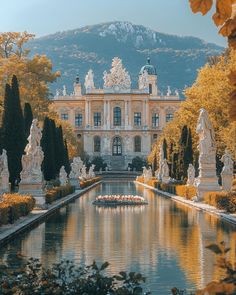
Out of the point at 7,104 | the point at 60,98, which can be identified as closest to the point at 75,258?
the point at 7,104

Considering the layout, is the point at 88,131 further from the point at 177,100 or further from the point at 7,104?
the point at 7,104

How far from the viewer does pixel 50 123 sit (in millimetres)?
42375

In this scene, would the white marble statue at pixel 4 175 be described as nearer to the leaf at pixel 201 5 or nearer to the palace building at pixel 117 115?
the leaf at pixel 201 5

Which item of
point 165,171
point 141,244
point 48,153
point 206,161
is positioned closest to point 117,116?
point 165,171

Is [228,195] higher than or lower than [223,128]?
lower

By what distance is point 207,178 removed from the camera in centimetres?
2945

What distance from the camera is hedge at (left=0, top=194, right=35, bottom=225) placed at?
17.1 m

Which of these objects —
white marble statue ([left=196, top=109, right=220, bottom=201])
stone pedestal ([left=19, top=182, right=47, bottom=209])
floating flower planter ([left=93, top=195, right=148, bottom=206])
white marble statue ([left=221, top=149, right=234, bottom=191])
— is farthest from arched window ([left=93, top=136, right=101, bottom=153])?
stone pedestal ([left=19, top=182, right=47, bottom=209])

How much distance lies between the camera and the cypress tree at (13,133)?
32094 millimetres

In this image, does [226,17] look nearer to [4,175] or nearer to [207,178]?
[4,175]

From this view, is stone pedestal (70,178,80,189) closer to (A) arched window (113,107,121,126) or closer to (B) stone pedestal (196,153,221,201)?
(B) stone pedestal (196,153,221,201)

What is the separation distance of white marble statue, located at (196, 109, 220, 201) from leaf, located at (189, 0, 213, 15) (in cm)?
2693

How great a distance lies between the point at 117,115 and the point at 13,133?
85.3 metres

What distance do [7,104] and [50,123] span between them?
9347mm
